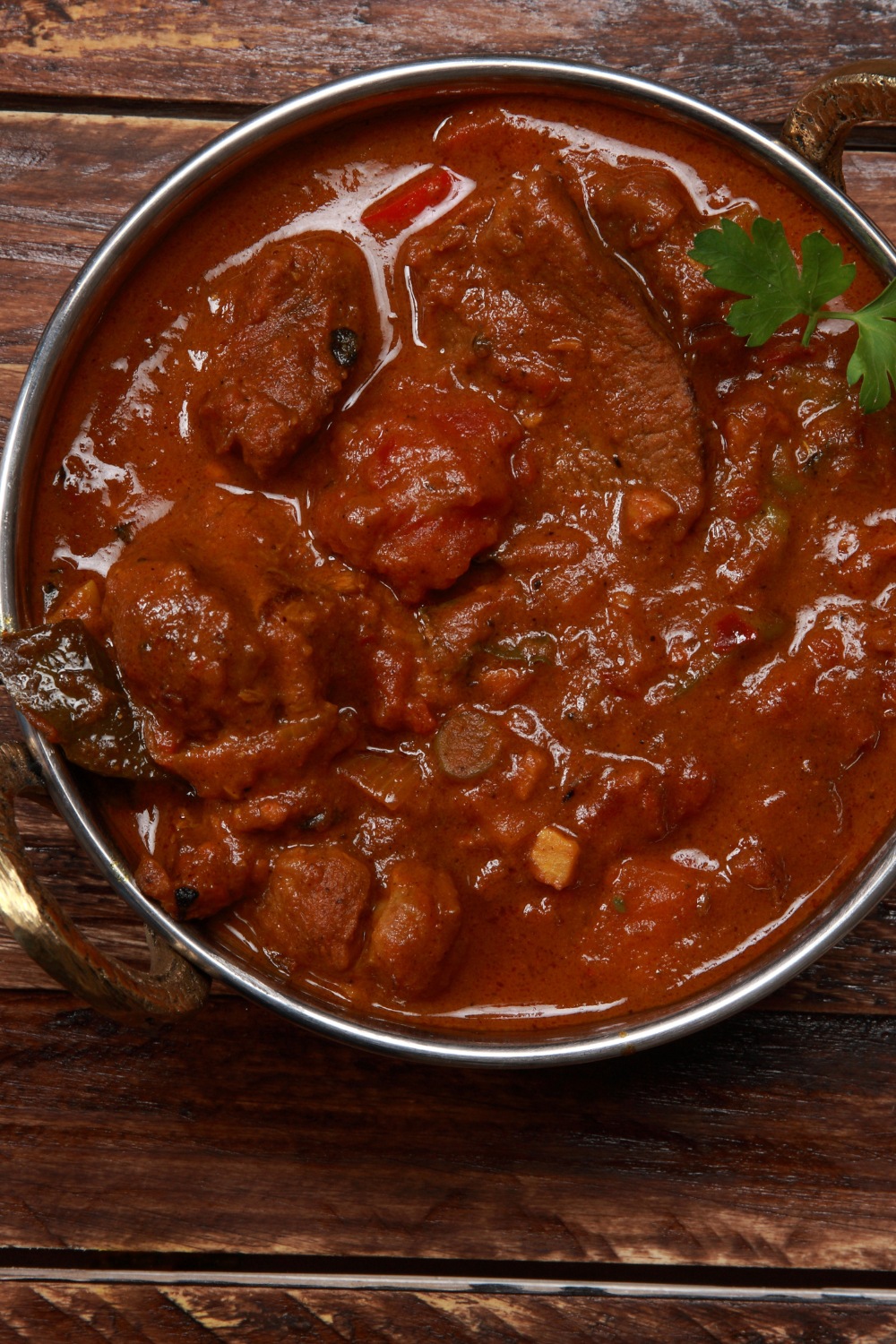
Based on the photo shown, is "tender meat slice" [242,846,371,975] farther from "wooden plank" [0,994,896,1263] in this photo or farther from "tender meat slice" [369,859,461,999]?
"wooden plank" [0,994,896,1263]

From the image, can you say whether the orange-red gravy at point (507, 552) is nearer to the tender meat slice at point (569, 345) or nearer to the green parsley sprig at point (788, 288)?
the tender meat slice at point (569, 345)

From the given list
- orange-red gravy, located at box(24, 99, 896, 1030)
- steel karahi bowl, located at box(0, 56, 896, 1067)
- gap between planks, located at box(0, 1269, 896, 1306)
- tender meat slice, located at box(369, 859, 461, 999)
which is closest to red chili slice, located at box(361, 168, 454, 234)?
orange-red gravy, located at box(24, 99, 896, 1030)

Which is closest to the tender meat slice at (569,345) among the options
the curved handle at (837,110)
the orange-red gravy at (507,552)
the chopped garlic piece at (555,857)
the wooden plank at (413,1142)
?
the orange-red gravy at (507,552)

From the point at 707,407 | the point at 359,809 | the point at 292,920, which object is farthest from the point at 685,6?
the point at 292,920

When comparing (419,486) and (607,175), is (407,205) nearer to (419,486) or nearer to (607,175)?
(607,175)

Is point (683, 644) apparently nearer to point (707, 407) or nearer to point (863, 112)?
point (707, 407)

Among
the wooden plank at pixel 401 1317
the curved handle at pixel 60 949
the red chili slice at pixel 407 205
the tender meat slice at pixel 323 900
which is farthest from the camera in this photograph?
the wooden plank at pixel 401 1317
